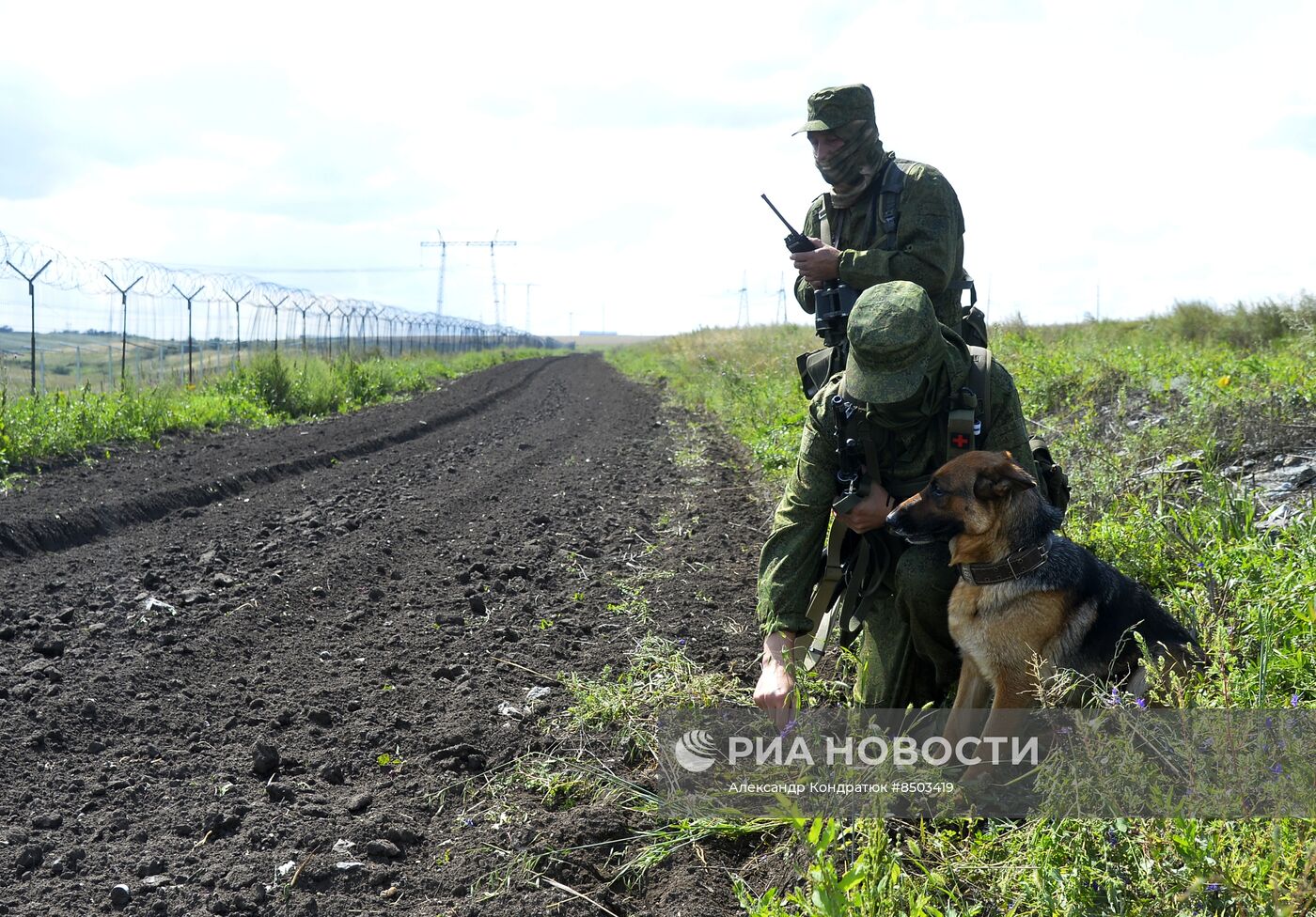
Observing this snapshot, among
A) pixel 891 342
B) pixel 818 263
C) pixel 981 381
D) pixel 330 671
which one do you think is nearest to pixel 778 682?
pixel 891 342

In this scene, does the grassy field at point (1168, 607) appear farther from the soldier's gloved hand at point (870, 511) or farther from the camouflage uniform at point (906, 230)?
the camouflage uniform at point (906, 230)

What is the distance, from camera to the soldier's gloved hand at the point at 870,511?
10.5ft

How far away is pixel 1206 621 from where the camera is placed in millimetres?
3131

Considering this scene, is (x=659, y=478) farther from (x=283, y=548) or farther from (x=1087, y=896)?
(x=1087, y=896)

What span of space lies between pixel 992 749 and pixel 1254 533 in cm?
176

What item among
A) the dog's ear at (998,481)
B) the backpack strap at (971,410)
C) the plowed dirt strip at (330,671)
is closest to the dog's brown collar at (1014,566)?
the dog's ear at (998,481)

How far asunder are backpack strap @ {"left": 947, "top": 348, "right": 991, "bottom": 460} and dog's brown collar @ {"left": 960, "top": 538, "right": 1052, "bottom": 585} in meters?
0.36

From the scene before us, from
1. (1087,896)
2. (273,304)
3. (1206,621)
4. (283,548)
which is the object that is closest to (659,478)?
(283,548)

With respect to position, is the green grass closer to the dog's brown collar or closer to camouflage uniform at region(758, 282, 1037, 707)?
camouflage uniform at region(758, 282, 1037, 707)

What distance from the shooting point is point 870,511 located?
3211 millimetres

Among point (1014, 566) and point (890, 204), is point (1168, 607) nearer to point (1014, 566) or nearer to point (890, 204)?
point (1014, 566)

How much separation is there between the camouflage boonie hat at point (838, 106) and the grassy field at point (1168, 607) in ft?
6.61

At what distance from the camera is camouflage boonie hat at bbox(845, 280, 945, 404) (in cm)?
286

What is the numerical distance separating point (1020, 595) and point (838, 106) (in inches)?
80.8
